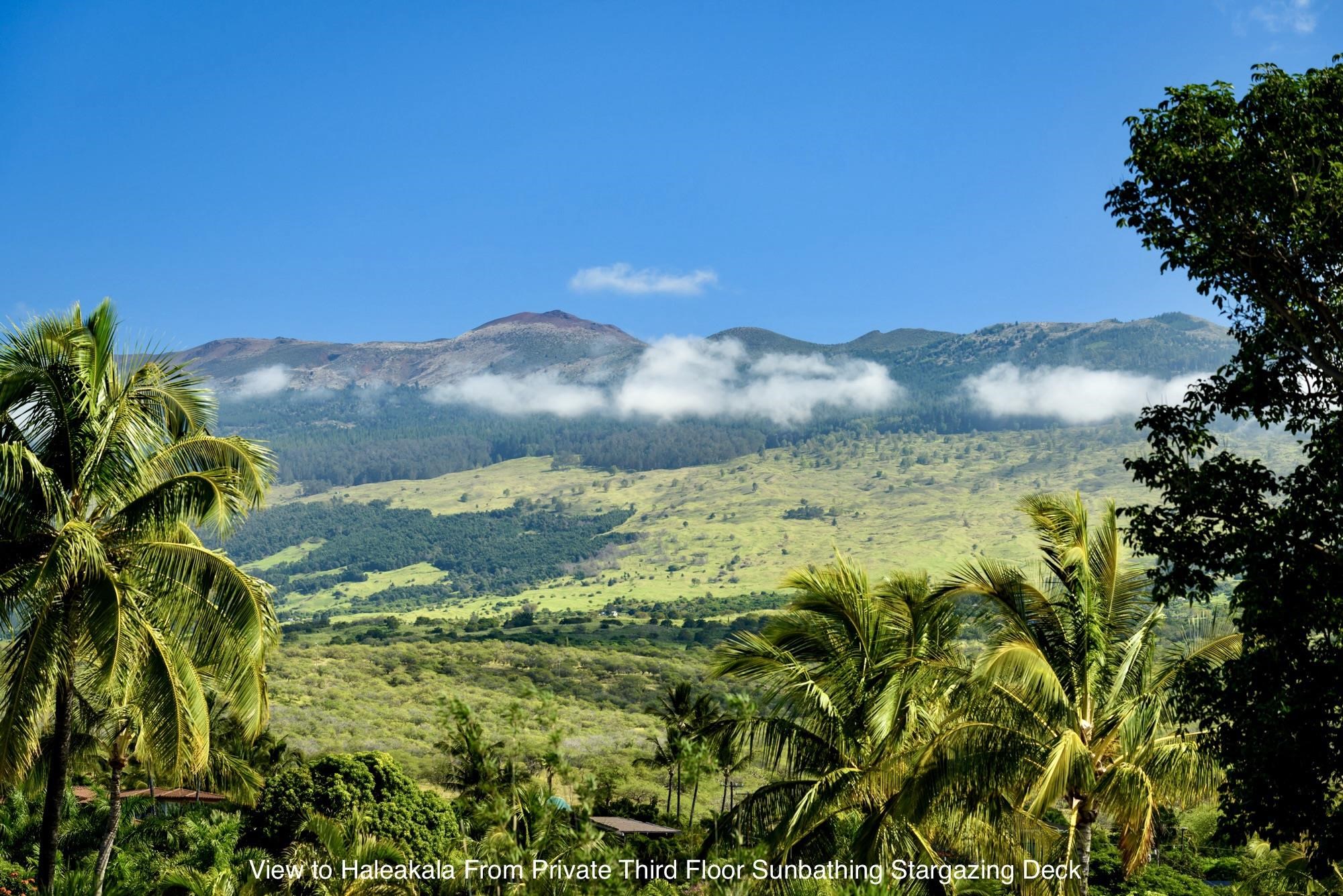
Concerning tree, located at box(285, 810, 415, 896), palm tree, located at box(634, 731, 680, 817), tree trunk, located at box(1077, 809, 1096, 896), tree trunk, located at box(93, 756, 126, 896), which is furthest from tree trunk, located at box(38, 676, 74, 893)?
palm tree, located at box(634, 731, 680, 817)

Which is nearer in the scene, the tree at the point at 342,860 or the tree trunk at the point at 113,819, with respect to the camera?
the tree at the point at 342,860

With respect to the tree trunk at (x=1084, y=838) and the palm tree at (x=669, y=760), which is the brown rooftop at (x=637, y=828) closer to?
the palm tree at (x=669, y=760)

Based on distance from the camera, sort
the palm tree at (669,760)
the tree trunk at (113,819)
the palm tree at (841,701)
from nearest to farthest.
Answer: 1. the palm tree at (841,701)
2. the tree trunk at (113,819)
3. the palm tree at (669,760)

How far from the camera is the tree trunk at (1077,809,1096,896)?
1164 cm

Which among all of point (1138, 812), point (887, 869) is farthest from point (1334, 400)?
point (887, 869)

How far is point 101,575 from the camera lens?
33.9 feet

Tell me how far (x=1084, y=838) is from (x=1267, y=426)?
15.6ft

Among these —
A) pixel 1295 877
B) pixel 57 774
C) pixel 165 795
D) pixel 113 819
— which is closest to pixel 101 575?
pixel 57 774

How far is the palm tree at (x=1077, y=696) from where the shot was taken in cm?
1141

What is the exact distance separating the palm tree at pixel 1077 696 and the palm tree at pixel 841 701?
3.13 feet

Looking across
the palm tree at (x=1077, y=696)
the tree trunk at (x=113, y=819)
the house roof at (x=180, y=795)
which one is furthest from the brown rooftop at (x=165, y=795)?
the palm tree at (x=1077, y=696)

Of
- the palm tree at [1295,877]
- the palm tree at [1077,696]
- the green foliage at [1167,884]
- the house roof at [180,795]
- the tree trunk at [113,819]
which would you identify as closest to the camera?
the palm tree at [1295,877]

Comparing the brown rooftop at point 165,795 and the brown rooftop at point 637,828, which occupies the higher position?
the brown rooftop at point 165,795

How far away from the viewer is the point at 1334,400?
1033cm
